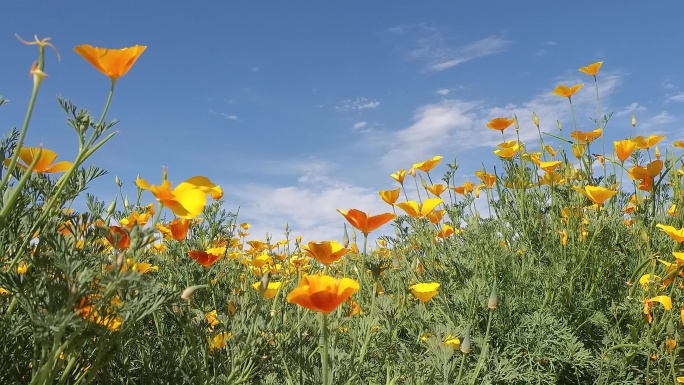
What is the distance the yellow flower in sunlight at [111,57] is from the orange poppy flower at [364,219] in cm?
75

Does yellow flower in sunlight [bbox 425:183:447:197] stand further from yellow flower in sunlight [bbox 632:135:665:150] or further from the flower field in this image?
yellow flower in sunlight [bbox 632:135:665:150]

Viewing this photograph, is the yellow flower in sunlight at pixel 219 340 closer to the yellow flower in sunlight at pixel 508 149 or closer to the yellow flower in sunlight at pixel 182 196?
the yellow flower in sunlight at pixel 182 196

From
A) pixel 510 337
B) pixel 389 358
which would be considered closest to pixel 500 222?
pixel 510 337

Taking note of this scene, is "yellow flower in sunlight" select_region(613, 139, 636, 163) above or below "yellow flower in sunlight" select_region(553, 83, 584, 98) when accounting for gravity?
below

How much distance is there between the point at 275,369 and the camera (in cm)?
203

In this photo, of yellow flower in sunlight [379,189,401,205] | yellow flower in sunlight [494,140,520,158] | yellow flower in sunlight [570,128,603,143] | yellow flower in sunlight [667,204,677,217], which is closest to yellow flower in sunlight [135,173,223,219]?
yellow flower in sunlight [379,189,401,205]

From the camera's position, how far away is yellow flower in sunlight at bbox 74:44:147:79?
1194 millimetres

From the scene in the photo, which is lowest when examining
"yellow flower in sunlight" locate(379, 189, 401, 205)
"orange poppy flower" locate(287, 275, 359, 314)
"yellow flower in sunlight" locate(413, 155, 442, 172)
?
"orange poppy flower" locate(287, 275, 359, 314)

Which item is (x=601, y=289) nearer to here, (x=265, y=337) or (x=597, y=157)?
(x=597, y=157)

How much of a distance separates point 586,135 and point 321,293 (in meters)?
2.59

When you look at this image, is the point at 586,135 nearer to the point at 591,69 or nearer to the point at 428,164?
the point at 591,69

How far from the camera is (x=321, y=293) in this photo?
1.31 metres

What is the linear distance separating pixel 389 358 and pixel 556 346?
2.97ft

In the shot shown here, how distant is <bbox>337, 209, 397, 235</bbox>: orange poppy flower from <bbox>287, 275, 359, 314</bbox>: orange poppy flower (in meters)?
0.33
